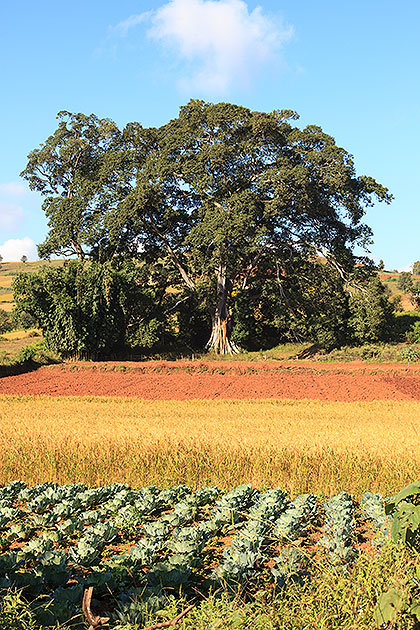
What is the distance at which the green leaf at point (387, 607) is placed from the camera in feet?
12.0

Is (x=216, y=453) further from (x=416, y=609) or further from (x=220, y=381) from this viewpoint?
(x=220, y=381)

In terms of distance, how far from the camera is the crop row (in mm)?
4742

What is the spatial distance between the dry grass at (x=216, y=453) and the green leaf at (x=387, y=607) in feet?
14.1

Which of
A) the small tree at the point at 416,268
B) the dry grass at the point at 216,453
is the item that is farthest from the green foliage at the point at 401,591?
the small tree at the point at 416,268

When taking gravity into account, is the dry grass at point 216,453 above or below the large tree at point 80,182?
below

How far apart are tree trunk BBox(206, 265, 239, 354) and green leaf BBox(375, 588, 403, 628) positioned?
2695 centimetres

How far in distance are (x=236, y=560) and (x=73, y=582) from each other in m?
1.60

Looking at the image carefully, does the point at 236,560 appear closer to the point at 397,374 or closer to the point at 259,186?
the point at 397,374

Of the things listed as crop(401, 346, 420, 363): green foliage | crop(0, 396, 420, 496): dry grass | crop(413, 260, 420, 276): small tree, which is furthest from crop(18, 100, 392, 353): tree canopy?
crop(413, 260, 420, 276): small tree

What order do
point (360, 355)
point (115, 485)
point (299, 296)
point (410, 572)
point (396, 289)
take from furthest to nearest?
point (396, 289) → point (299, 296) → point (360, 355) → point (115, 485) → point (410, 572)

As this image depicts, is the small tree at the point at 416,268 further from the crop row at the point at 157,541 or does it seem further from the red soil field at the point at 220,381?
the crop row at the point at 157,541

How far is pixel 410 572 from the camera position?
A: 14.4 feet

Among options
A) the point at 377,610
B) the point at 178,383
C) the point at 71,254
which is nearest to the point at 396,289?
the point at 71,254

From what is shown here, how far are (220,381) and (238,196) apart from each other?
1100 cm
